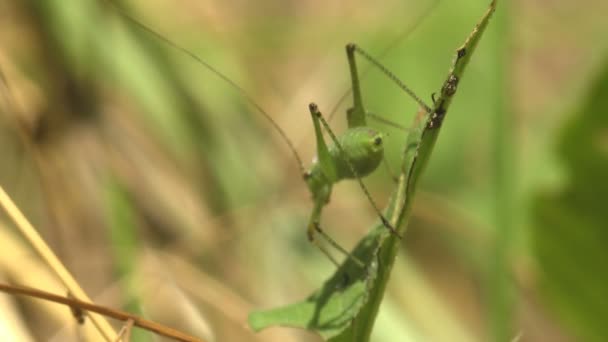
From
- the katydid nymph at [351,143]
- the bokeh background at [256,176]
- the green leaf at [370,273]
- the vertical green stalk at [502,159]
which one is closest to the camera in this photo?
the green leaf at [370,273]

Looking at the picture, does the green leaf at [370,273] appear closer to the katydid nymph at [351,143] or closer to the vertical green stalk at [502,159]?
the katydid nymph at [351,143]

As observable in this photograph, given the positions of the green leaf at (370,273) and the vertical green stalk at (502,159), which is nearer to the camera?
the green leaf at (370,273)

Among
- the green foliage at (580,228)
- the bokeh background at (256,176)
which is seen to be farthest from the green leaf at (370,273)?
the green foliage at (580,228)

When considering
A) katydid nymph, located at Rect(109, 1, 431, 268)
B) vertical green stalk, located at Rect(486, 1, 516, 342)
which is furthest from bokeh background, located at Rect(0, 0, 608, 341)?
katydid nymph, located at Rect(109, 1, 431, 268)

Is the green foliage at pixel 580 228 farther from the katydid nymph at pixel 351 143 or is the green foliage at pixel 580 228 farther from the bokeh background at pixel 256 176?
the katydid nymph at pixel 351 143

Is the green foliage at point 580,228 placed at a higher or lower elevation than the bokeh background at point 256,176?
lower

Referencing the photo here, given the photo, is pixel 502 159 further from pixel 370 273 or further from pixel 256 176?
pixel 256 176

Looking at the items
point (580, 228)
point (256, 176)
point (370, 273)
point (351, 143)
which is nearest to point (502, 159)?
point (580, 228)

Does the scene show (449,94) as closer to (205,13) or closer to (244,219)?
(244,219)

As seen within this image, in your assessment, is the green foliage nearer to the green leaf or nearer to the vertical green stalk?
the vertical green stalk

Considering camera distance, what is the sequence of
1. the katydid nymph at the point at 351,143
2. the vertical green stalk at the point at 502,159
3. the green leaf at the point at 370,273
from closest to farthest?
the green leaf at the point at 370,273, the katydid nymph at the point at 351,143, the vertical green stalk at the point at 502,159
